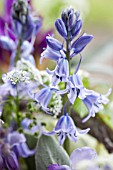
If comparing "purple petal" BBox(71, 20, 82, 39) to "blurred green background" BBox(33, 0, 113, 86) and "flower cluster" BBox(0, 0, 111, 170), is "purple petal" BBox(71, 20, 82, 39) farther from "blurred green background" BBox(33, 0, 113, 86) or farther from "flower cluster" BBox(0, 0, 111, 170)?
"blurred green background" BBox(33, 0, 113, 86)

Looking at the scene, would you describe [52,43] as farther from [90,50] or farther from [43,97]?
[90,50]

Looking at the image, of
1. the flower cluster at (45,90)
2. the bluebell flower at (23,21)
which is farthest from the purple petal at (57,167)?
the bluebell flower at (23,21)

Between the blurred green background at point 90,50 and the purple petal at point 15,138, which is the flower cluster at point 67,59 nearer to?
the purple petal at point 15,138

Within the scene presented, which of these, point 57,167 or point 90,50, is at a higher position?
point 90,50

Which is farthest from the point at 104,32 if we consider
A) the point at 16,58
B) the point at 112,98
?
the point at 16,58

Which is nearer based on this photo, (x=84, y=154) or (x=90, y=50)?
(x=84, y=154)

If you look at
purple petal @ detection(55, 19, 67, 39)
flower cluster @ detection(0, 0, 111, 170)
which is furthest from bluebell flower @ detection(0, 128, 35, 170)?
purple petal @ detection(55, 19, 67, 39)

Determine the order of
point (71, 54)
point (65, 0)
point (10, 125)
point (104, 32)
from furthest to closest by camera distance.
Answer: point (104, 32) → point (65, 0) → point (10, 125) → point (71, 54)

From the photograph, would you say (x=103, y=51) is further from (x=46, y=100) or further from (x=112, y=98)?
(x=46, y=100)

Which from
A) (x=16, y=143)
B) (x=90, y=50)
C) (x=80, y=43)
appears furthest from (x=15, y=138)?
(x=90, y=50)
